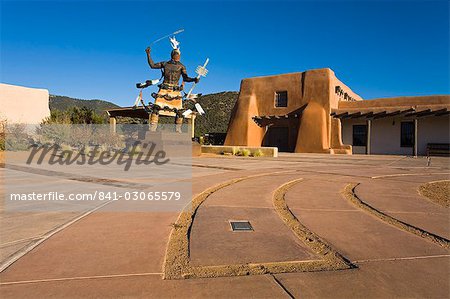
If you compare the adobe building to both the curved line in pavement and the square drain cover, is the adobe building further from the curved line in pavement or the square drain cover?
the square drain cover

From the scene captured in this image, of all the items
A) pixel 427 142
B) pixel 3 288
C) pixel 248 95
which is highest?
pixel 248 95

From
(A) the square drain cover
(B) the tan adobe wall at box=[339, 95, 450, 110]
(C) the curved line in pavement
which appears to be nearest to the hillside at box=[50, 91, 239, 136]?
(B) the tan adobe wall at box=[339, 95, 450, 110]

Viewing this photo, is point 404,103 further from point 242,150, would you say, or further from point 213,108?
point 213,108

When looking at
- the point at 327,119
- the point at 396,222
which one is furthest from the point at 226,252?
the point at 327,119

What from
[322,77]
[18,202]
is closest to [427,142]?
[322,77]

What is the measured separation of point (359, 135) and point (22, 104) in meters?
28.1

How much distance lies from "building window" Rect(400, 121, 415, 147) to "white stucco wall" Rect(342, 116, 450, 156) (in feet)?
0.78

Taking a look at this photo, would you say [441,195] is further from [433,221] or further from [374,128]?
[374,128]

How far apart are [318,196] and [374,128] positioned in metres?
22.8

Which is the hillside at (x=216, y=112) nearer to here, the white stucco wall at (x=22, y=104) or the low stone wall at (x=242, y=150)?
the white stucco wall at (x=22, y=104)

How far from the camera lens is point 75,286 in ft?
5.46

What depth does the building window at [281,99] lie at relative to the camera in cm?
2612

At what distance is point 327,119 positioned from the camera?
2345 cm

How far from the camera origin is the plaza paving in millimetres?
1647
